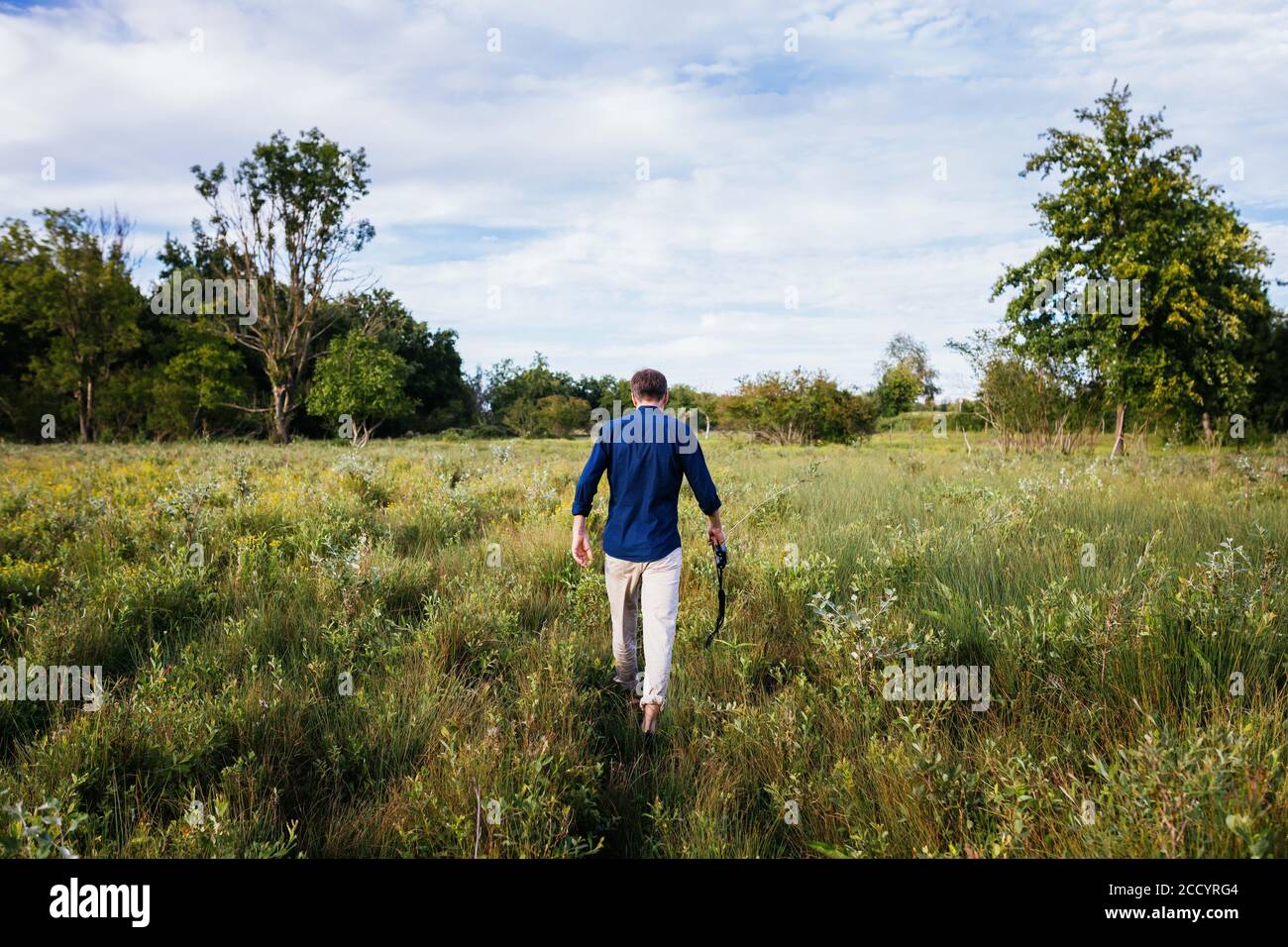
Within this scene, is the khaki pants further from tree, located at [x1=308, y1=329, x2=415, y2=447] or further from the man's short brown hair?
tree, located at [x1=308, y1=329, x2=415, y2=447]

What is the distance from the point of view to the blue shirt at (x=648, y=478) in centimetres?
427

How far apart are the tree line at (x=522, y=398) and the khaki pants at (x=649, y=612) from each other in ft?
65.5

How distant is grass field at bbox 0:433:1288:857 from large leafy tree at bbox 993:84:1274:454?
17.6m

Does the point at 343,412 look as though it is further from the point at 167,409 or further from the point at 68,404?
the point at 68,404

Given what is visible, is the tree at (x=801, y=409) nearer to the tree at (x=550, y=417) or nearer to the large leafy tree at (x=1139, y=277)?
the large leafy tree at (x=1139, y=277)

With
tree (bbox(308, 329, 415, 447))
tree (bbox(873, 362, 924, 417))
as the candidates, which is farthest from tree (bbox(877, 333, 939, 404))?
tree (bbox(308, 329, 415, 447))

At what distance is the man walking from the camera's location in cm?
418

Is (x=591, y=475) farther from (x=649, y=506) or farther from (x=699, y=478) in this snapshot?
(x=699, y=478)

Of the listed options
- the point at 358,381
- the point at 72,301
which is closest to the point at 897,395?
the point at 358,381

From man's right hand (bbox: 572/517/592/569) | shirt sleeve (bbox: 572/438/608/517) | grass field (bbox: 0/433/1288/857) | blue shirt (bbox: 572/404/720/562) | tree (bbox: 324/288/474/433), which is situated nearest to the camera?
grass field (bbox: 0/433/1288/857)

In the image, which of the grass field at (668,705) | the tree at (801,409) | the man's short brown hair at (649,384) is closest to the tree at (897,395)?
the tree at (801,409)

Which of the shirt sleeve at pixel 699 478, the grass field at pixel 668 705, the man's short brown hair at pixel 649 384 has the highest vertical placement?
the man's short brown hair at pixel 649 384

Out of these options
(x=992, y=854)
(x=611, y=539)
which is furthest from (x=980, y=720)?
(x=611, y=539)

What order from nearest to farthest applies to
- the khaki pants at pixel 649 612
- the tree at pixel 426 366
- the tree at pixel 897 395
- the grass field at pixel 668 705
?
the grass field at pixel 668 705 → the khaki pants at pixel 649 612 → the tree at pixel 426 366 → the tree at pixel 897 395
